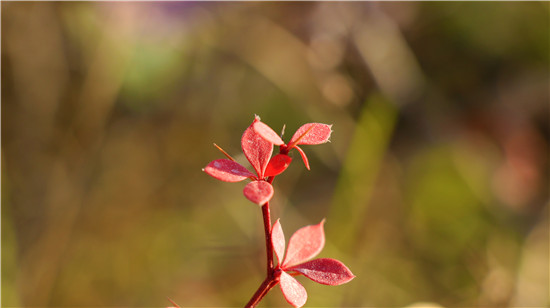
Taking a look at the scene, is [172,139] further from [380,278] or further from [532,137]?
[532,137]

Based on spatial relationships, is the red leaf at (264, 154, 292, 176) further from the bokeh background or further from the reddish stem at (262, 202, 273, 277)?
the bokeh background

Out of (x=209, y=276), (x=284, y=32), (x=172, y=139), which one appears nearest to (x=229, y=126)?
(x=172, y=139)

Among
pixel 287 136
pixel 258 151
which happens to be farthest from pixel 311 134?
pixel 287 136

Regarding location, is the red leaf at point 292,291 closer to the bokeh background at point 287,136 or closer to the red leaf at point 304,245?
the red leaf at point 304,245

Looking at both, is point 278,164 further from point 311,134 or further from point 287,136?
point 287,136

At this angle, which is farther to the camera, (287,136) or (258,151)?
(287,136)
